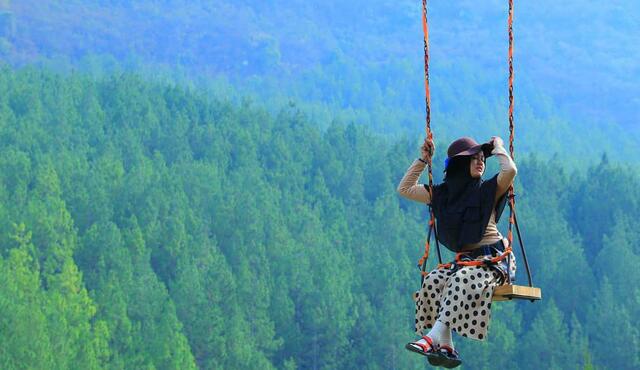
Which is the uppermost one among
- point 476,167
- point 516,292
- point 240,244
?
point 476,167

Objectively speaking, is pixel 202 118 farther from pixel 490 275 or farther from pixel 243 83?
pixel 490 275

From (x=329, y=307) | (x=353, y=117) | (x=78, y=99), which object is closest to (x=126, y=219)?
(x=329, y=307)

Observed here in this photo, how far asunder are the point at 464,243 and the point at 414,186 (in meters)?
0.68

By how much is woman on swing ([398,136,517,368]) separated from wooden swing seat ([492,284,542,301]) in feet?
0.23

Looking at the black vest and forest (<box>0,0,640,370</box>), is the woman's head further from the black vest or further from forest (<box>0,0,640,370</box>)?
forest (<box>0,0,640,370</box>)

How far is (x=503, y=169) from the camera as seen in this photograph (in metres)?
13.5

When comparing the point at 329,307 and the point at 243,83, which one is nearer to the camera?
the point at 329,307

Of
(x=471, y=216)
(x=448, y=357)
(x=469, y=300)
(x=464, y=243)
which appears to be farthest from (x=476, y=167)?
(x=448, y=357)

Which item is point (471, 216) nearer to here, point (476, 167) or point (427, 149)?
point (476, 167)

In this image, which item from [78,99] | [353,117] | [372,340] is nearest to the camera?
[372,340]

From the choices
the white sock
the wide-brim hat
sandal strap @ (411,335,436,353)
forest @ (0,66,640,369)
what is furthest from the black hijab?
forest @ (0,66,640,369)

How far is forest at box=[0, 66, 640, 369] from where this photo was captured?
88875mm

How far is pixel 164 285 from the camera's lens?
9656cm

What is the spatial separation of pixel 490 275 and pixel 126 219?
9481 centimetres
